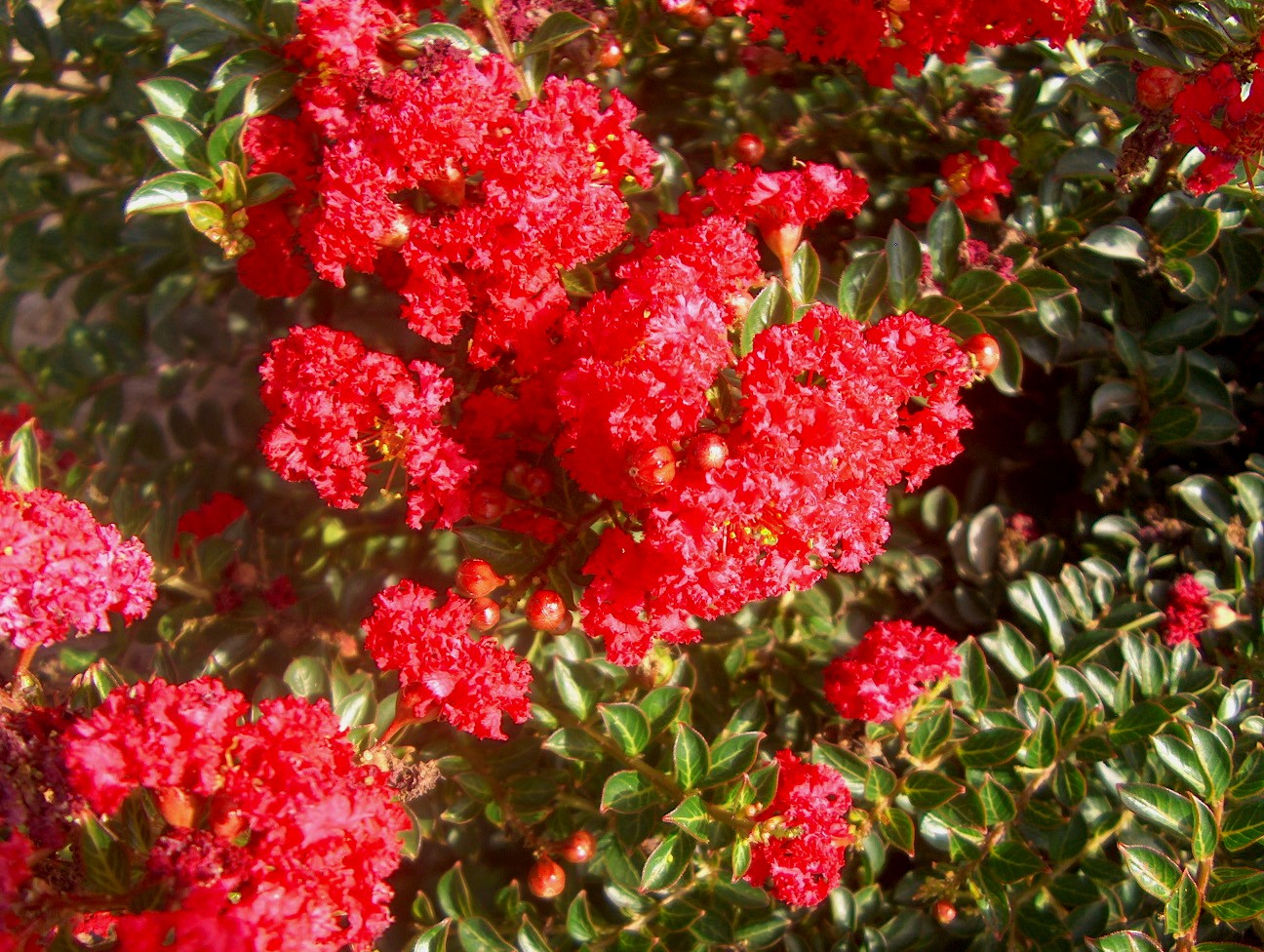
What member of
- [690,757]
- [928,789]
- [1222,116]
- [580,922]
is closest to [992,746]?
[928,789]

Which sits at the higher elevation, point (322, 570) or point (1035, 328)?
point (1035, 328)

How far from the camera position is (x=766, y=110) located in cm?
235

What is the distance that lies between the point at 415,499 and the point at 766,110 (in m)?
1.46

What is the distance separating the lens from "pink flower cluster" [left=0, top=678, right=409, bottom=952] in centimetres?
117

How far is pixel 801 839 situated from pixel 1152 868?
0.57m

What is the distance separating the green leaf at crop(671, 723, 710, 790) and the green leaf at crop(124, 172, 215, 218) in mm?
1237

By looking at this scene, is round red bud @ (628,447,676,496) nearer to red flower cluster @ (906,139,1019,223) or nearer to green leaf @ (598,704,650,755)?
green leaf @ (598,704,650,755)

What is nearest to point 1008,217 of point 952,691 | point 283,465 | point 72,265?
point 952,691

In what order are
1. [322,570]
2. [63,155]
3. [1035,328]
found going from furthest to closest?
1. [63,155]
2. [322,570]
3. [1035,328]

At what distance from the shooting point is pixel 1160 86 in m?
1.59

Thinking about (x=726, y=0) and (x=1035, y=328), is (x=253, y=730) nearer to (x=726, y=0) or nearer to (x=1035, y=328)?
(x=726, y=0)

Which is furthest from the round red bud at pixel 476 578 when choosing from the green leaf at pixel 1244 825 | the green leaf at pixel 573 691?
the green leaf at pixel 1244 825

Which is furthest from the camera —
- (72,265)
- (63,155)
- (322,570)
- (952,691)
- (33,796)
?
(63,155)

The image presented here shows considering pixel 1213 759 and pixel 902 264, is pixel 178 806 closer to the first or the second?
pixel 902 264
